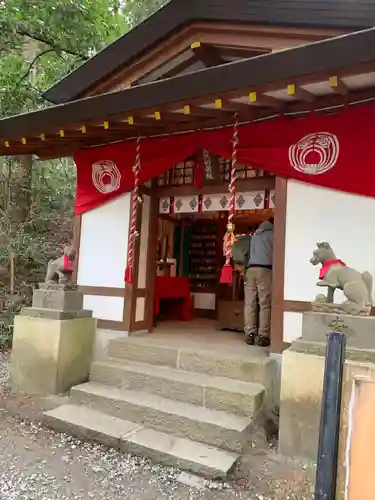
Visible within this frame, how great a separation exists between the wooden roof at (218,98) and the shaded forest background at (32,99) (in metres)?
3.08

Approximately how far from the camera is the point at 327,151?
447cm

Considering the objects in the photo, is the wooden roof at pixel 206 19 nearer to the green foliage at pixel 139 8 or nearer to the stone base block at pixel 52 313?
the stone base block at pixel 52 313

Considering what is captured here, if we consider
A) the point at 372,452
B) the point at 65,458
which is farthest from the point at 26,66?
the point at 372,452

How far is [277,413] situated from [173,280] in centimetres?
404

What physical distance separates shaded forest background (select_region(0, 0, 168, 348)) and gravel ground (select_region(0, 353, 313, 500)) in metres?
4.59

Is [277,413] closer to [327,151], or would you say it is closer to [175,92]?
[327,151]

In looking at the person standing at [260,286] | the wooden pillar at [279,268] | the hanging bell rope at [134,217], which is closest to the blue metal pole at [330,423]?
the wooden pillar at [279,268]

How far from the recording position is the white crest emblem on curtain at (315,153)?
445 centimetres

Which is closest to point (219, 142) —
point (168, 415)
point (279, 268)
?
point (279, 268)

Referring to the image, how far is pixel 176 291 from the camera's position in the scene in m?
8.05

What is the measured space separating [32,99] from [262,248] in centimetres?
655

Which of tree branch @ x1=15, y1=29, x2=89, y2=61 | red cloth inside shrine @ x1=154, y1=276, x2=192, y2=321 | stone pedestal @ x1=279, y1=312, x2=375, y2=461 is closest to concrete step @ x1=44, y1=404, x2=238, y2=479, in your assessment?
stone pedestal @ x1=279, y1=312, x2=375, y2=461

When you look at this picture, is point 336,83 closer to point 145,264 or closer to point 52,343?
point 145,264

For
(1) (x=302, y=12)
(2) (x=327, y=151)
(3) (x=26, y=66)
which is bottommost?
(2) (x=327, y=151)
